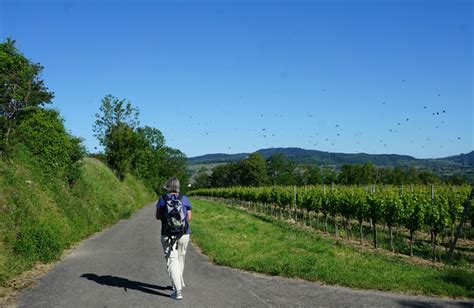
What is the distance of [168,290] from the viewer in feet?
28.0

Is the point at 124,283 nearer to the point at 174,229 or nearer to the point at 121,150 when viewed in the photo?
the point at 174,229

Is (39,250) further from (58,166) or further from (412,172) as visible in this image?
(412,172)

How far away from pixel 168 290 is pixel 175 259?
80 cm

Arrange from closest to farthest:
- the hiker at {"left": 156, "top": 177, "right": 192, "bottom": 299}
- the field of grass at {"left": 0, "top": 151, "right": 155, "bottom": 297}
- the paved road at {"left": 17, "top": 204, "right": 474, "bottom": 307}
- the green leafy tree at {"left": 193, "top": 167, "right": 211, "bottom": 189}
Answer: the paved road at {"left": 17, "top": 204, "right": 474, "bottom": 307}, the hiker at {"left": 156, "top": 177, "right": 192, "bottom": 299}, the field of grass at {"left": 0, "top": 151, "right": 155, "bottom": 297}, the green leafy tree at {"left": 193, "top": 167, "right": 211, "bottom": 189}

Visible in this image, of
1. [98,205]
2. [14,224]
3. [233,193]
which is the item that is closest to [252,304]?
[14,224]

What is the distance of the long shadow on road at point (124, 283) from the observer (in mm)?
8573

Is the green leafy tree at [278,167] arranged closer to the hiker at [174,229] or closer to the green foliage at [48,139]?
the green foliage at [48,139]

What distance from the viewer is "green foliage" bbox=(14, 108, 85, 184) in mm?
17938

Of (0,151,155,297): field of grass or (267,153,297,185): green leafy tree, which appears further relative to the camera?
(267,153,297,185): green leafy tree

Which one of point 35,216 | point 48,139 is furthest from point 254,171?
point 35,216

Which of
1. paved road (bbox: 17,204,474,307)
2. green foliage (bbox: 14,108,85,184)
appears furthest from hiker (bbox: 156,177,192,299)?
green foliage (bbox: 14,108,85,184)

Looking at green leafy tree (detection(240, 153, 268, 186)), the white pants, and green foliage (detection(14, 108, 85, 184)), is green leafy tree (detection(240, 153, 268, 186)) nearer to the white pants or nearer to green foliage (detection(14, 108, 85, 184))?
green foliage (detection(14, 108, 85, 184))

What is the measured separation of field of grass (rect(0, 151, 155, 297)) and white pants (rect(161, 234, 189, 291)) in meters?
3.23

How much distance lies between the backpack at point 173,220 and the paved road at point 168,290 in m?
1.04
